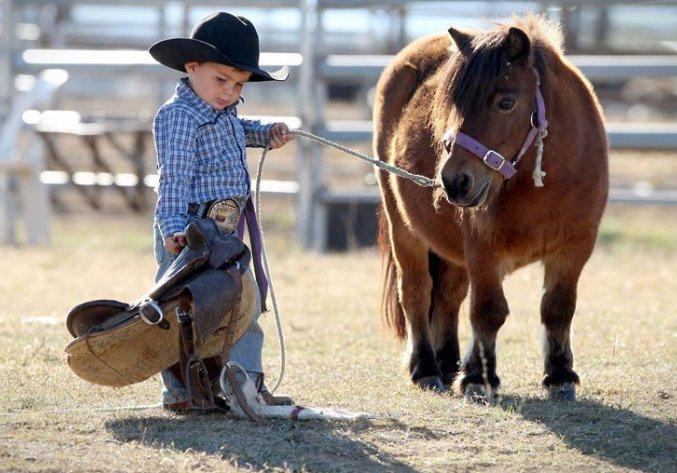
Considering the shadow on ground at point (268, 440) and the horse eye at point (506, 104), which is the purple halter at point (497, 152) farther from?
the shadow on ground at point (268, 440)

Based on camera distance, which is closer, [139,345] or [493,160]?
[139,345]

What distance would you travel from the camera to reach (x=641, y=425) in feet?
13.9

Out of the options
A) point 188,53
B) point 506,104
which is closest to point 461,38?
point 506,104

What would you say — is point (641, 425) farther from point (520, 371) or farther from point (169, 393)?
point (169, 393)

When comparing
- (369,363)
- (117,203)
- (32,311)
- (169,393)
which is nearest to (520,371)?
(369,363)

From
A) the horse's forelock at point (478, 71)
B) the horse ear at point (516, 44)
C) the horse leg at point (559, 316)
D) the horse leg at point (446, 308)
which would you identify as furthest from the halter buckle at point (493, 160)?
the horse leg at point (446, 308)

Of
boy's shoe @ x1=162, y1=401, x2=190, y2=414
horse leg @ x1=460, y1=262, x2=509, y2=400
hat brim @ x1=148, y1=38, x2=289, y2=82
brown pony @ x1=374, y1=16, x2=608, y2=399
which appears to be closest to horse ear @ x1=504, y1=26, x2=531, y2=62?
brown pony @ x1=374, y1=16, x2=608, y2=399

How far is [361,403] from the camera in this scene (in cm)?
454

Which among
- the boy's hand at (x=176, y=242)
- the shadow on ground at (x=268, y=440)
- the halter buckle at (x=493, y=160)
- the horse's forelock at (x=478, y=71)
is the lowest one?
the shadow on ground at (x=268, y=440)

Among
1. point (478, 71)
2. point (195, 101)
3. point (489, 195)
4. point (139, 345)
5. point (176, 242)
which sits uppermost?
point (478, 71)

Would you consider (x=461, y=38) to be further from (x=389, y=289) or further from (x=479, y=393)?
(x=389, y=289)

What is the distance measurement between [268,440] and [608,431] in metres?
1.31

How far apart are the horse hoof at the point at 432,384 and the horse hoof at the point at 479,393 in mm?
244

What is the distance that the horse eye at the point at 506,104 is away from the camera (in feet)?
14.4
